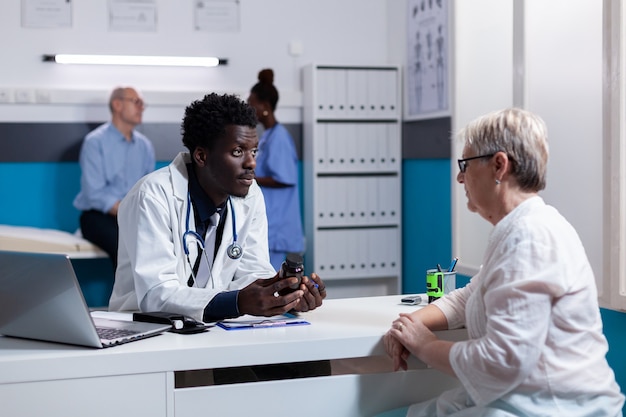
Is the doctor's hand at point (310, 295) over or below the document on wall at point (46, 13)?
below

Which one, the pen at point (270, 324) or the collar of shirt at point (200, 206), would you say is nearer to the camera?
the pen at point (270, 324)

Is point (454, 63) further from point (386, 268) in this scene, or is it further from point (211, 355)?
point (211, 355)

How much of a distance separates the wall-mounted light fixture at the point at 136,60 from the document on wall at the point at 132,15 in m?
0.18

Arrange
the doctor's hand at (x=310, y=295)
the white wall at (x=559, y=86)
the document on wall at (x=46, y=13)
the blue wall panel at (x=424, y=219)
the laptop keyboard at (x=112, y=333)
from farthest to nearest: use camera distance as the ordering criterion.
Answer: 1. the document on wall at (x=46, y=13)
2. the blue wall panel at (x=424, y=219)
3. the white wall at (x=559, y=86)
4. the doctor's hand at (x=310, y=295)
5. the laptop keyboard at (x=112, y=333)

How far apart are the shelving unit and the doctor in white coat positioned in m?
2.93

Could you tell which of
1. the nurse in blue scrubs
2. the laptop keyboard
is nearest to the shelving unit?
the nurse in blue scrubs

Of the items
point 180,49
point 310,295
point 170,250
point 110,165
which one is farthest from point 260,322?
point 180,49

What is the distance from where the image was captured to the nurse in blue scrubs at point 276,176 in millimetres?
5094

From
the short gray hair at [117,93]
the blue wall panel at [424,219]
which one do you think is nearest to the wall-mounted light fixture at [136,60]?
the short gray hair at [117,93]

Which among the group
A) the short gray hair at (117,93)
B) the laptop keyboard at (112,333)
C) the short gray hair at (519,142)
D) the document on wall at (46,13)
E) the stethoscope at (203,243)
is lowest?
the laptop keyboard at (112,333)

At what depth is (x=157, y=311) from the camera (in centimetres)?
221

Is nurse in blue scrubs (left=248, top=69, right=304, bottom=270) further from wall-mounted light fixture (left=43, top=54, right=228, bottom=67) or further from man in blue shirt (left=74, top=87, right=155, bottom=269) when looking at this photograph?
man in blue shirt (left=74, top=87, right=155, bottom=269)

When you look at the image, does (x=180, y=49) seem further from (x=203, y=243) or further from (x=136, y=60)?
(x=203, y=243)

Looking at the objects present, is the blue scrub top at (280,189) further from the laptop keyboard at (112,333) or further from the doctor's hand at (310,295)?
the laptop keyboard at (112,333)
